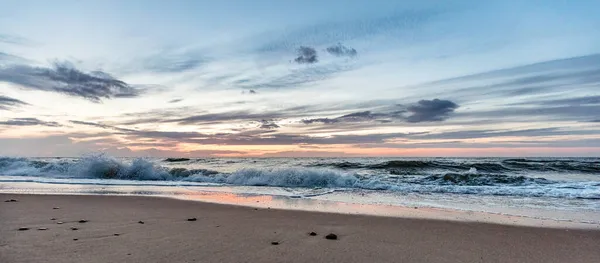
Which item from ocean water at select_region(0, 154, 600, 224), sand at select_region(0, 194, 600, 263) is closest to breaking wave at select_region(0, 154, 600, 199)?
ocean water at select_region(0, 154, 600, 224)

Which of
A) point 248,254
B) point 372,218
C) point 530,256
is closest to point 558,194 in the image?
point 372,218

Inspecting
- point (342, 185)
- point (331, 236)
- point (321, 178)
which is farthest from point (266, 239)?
point (321, 178)

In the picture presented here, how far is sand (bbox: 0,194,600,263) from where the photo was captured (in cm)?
418

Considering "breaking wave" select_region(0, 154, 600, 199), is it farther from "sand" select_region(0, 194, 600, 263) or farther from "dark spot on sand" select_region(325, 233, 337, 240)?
"dark spot on sand" select_region(325, 233, 337, 240)

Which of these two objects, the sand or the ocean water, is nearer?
the sand

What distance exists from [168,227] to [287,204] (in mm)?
3969

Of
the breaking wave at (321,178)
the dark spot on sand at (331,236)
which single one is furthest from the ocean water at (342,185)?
the dark spot on sand at (331,236)

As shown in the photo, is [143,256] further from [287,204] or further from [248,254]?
[287,204]

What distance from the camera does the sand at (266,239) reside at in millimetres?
4180

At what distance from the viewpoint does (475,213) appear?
802 centimetres

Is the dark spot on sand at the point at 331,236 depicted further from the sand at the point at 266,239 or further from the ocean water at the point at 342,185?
the ocean water at the point at 342,185

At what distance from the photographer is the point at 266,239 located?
506 centimetres

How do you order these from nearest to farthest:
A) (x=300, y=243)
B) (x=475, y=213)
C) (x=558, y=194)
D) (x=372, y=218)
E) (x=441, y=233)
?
(x=300, y=243), (x=441, y=233), (x=372, y=218), (x=475, y=213), (x=558, y=194)

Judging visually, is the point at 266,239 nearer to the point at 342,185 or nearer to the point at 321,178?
the point at 342,185
